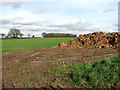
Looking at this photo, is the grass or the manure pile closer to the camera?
the grass

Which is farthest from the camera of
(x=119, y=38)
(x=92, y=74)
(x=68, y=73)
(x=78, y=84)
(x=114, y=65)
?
(x=119, y=38)

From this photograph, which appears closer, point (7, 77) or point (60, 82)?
point (60, 82)

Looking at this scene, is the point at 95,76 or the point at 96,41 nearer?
the point at 95,76

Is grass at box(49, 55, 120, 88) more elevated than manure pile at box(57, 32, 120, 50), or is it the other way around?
manure pile at box(57, 32, 120, 50)

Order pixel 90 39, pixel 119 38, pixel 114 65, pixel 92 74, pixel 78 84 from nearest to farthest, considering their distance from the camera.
Answer: 1. pixel 78 84
2. pixel 92 74
3. pixel 114 65
4. pixel 119 38
5. pixel 90 39

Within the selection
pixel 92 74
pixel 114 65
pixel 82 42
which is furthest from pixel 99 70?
pixel 82 42

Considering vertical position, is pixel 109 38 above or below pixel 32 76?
above

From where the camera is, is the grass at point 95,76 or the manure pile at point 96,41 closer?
the grass at point 95,76

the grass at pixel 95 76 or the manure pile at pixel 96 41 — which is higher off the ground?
the manure pile at pixel 96 41

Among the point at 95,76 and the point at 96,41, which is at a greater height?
the point at 96,41

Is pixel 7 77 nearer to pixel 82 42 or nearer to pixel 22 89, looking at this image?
pixel 22 89

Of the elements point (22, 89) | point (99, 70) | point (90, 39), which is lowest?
point (22, 89)

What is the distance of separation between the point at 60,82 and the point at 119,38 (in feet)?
48.5

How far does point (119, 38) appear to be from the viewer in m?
16.6
